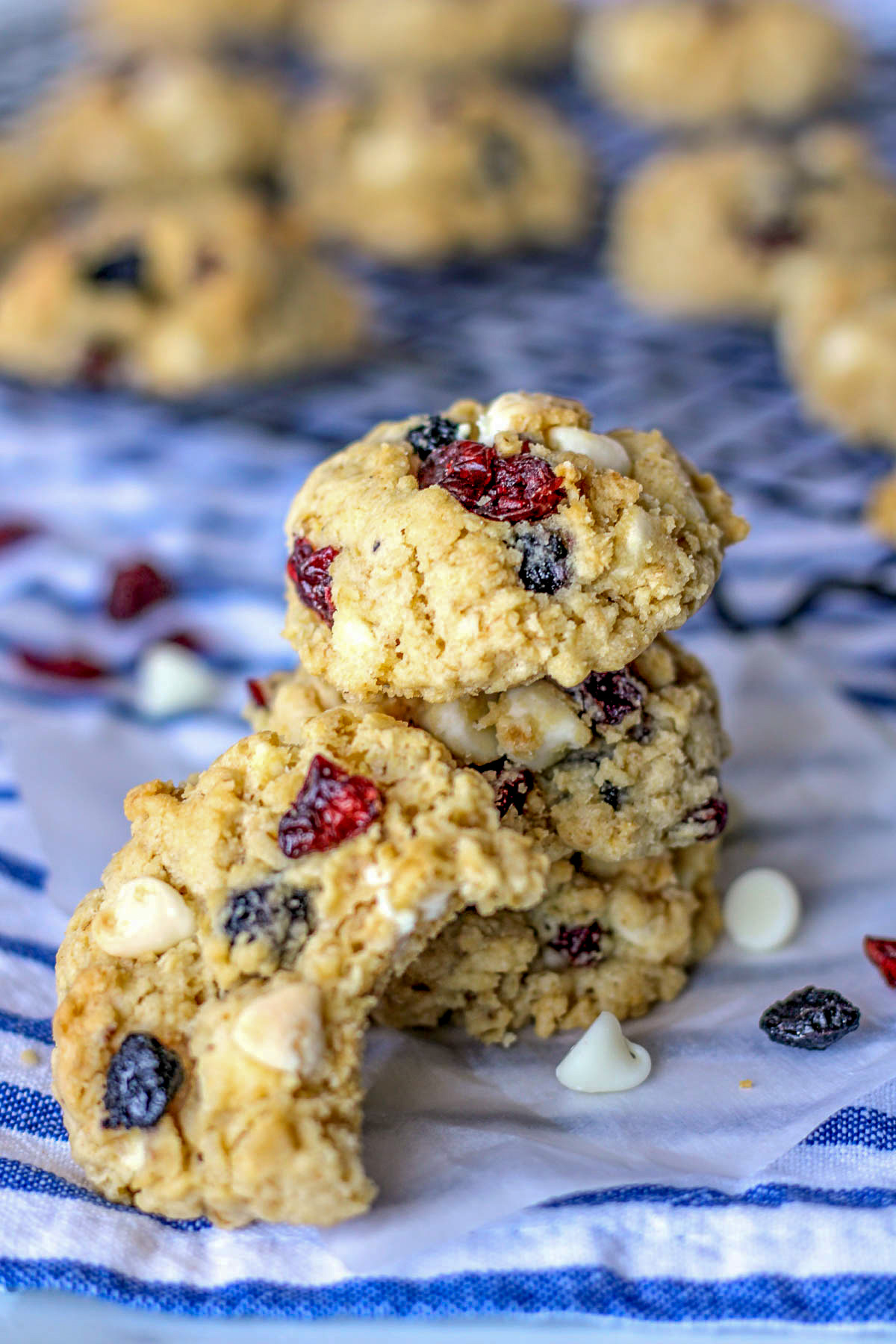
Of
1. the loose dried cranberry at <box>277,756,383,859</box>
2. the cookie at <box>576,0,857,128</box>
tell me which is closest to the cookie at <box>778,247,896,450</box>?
the cookie at <box>576,0,857,128</box>

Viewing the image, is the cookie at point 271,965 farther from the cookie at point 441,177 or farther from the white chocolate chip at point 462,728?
the cookie at point 441,177

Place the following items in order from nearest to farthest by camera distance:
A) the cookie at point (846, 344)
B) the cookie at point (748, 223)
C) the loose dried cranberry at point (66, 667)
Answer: the loose dried cranberry at point (66, 667), the cookie at point (846, 344), the cookie at point (748, 223)

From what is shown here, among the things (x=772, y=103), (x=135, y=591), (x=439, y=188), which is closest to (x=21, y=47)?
(x=439, y=188)

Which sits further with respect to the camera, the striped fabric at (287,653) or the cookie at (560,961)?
the cookie at (560,961)

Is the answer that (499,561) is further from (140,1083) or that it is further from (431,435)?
(140,1083)

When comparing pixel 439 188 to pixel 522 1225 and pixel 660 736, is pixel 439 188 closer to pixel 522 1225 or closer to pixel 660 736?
pixel 660 736

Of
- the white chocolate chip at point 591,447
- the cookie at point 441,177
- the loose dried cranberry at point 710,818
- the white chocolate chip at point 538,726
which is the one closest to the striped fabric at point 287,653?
the cookie at point 441,177

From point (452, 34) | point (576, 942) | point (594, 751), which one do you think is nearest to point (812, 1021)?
point (576, 942)
